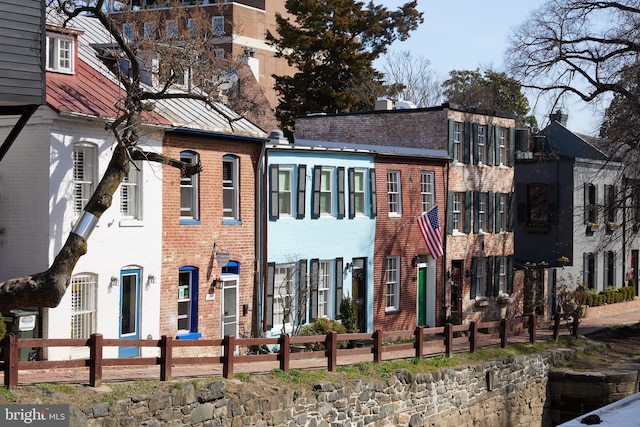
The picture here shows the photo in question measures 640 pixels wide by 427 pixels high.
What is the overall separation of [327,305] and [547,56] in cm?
1319

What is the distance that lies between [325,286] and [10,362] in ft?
44.0

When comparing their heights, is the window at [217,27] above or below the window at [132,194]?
above

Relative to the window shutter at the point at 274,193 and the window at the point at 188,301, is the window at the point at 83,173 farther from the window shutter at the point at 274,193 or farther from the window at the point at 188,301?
the window shutter at the point at 274,193

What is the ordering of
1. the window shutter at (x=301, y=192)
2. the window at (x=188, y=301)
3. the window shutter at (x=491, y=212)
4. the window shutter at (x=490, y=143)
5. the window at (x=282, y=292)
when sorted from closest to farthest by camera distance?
the window at (x=188, y=301) < the window at (x=282, y=292) < the window shutter at (x=301, y=192) < the window shutter at (x=490, y=143) < the window shutter at (x=491, y=212)

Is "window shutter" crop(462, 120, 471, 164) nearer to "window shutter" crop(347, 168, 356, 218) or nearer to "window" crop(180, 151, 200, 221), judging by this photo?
"window shutter" crop(347, 168, 356, 218)

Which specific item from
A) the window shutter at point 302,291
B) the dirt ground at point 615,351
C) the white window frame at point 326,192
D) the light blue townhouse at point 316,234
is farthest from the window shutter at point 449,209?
the window shutter at point 302,291

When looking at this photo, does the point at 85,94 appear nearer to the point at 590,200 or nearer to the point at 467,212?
the point at 467,212

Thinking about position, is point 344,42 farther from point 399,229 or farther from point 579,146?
point 399,229

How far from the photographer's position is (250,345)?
2214 cm

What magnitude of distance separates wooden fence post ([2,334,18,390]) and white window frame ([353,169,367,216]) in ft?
48.7

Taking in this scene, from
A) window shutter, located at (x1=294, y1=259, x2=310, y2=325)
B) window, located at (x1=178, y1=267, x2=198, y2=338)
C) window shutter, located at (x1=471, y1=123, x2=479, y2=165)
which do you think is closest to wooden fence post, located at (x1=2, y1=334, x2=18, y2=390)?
window, located at (x1=178, y1=267, x2=198, y2=338)

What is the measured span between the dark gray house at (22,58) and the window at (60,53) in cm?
316

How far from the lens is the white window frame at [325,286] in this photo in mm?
27766

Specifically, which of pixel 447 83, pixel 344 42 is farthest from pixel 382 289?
pixel 447 83
